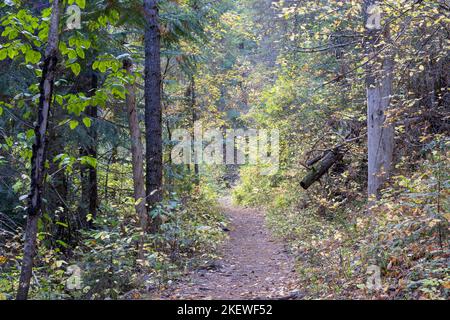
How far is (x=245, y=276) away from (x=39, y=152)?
4.94 metres

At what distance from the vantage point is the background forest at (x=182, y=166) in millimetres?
4023

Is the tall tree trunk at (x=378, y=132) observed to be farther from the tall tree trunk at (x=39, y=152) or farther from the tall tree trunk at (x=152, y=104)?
the tall tree trunk at (x=39, y=152)

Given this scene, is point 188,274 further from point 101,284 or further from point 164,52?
point 164,52

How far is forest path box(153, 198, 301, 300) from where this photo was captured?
6.16m

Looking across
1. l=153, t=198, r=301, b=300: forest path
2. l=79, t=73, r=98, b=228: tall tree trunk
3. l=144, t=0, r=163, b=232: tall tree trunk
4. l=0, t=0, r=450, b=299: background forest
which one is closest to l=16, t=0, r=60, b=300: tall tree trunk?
l=0, t=0, r=450, b=299: background forest

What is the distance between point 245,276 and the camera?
24.7ft

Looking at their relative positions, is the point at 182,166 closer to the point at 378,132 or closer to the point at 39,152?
the point at 378,132

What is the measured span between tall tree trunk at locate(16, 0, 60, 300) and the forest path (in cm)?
265

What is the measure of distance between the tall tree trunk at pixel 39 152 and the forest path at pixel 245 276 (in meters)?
2.65

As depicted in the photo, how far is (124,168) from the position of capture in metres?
15.2

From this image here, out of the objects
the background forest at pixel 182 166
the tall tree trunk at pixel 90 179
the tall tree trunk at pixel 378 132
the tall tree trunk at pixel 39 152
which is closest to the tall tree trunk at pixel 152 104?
the background forest at pixel 182 166

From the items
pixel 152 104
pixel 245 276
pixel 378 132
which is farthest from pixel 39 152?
pixel 378 132

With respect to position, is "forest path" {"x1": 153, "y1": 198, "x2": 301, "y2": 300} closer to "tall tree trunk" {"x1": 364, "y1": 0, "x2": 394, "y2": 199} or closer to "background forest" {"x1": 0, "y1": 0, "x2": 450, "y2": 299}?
"background forest" {"x1": 0, "y1": 0, "x2": 450, "y2": 299}
